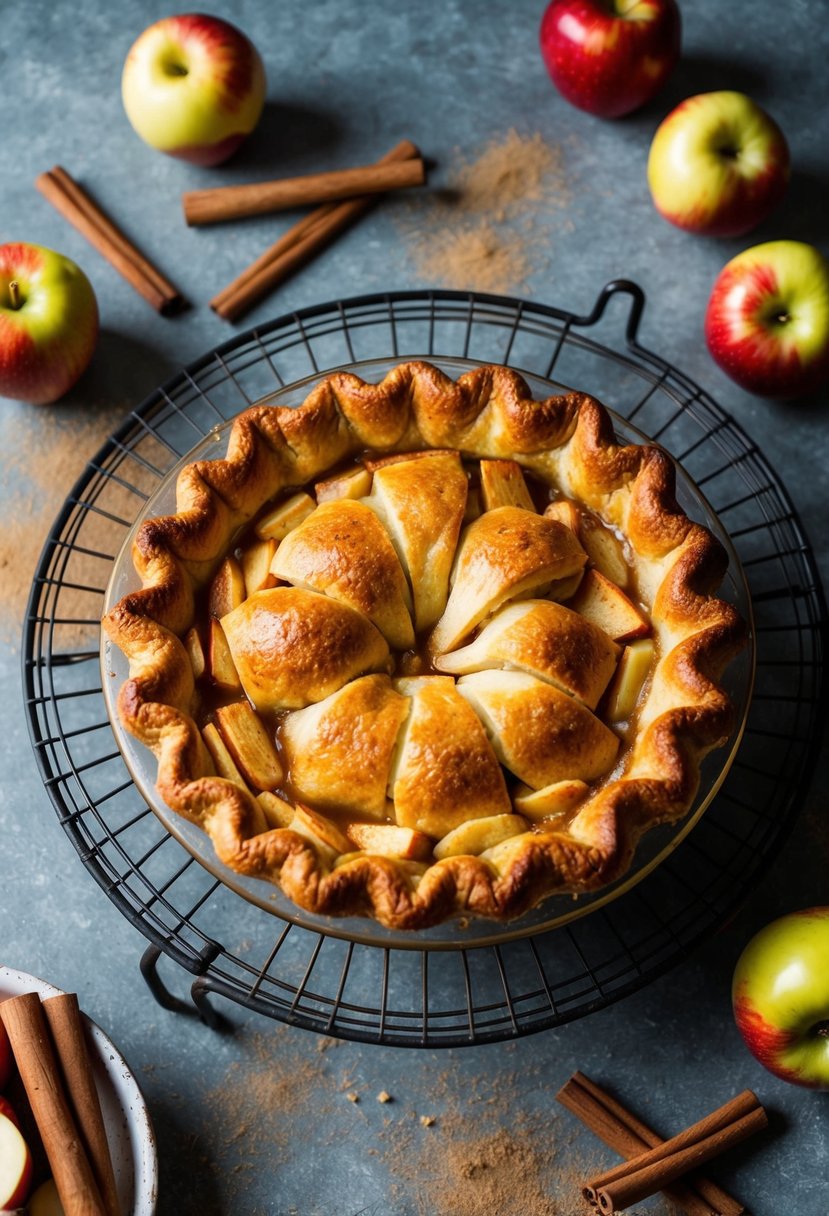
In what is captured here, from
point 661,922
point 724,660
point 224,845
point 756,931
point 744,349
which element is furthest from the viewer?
point 744,349

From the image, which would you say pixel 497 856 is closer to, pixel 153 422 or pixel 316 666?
pixel 316 666

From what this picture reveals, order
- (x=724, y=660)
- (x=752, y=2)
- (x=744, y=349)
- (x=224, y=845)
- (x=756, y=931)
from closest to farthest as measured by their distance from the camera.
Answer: (x=224, y=845), (x=724, y=660), (x=756, y=931), (x=744, y=349), (x=752, y=2)

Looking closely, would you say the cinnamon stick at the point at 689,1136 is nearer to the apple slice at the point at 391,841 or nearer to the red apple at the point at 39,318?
the apple slice at the point at 391,841

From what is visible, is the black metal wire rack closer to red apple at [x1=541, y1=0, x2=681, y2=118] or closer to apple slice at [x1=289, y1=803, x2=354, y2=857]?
apple slice at [x1=289, y1=803, x2=354, y2=857]

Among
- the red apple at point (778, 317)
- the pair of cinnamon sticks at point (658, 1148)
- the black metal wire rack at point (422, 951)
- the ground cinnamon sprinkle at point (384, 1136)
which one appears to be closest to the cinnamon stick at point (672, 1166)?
the pair of cinnamon sticks at point (658, 1148)

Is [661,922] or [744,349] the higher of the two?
[744,349]

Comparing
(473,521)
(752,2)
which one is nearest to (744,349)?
(473,521)

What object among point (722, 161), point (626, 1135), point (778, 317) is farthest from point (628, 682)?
point (722, 161)
